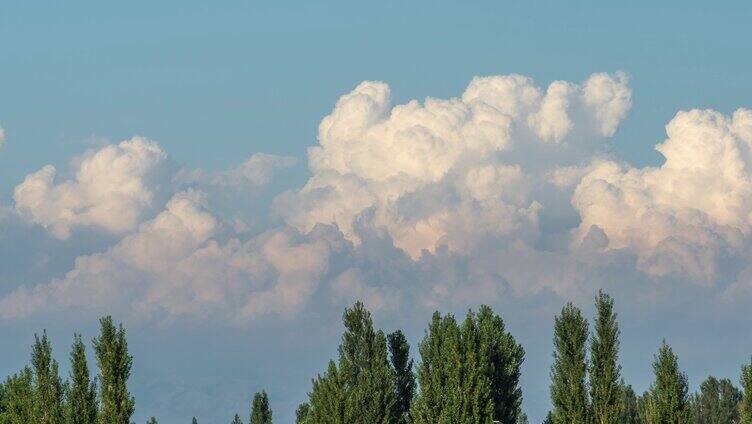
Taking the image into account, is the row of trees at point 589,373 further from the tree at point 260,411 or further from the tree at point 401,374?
the tree at point 260,411

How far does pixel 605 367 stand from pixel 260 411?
165 ft

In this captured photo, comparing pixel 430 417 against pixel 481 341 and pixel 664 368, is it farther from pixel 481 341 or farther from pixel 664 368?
pixel 664 368

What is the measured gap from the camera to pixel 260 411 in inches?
5005

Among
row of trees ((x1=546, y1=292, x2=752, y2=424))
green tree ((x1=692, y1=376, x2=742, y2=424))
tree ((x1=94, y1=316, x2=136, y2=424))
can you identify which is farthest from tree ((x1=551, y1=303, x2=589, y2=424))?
green tree ((x1=692, y1=376, x2=742, y2=424))

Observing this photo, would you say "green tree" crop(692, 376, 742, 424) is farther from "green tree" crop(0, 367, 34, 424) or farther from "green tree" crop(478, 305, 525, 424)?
"green tree" crop(0, 367, 34, 424)

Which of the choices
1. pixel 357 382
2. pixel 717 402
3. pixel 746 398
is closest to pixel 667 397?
pixel 746 398

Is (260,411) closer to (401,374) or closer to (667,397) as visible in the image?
(401,374)

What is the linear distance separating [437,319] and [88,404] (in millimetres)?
20278

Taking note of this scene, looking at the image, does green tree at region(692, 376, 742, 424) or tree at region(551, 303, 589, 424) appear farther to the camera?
green tree at region(692, 376, 742, 424)

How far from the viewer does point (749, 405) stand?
3014 inches

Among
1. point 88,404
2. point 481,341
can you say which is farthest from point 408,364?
point 88,404

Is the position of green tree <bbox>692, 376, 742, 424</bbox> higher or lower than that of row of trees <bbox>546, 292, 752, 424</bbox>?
higher

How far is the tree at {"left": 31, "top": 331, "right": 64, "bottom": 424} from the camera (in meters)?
82.1

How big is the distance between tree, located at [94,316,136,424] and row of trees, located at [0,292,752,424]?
0.16 ft
